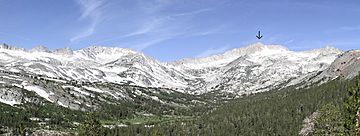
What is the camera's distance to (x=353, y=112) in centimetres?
8144

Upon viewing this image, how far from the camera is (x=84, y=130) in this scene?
122 m

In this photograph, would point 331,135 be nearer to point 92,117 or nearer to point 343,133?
point 343,133

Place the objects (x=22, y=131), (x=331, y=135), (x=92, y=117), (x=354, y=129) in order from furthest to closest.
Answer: (x=22, y=131)
(x=92, y=117)
(x=331, y=135)
(x=354, y=129)

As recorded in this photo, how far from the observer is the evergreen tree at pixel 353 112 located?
80188mm

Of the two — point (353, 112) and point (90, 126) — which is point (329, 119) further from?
point (90, 126)

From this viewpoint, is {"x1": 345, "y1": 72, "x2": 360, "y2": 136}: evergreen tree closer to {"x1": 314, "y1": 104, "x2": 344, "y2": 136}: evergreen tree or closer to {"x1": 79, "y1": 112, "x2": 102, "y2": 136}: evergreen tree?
{"x1": 314, "y1": 104, "x2": 344, "y2": 136}: evergreen tree

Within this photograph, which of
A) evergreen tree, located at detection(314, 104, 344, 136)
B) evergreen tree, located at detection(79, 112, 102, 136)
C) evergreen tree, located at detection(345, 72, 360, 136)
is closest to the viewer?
evergreen tree, located at detection(345, 72, 360, 136)

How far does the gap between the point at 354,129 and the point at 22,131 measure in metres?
105

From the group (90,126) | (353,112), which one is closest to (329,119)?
(353,112)

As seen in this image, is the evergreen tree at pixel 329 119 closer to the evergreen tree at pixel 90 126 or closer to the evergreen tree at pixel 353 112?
the evergreen tree at pixel 353 112

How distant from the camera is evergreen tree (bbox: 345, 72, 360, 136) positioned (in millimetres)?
80188

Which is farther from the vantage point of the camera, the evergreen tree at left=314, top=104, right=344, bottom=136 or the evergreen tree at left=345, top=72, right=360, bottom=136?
the evergreen tree at left=314, top=104, right=344, bottom=136

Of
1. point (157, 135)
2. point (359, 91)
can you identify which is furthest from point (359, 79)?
point (157, 135)

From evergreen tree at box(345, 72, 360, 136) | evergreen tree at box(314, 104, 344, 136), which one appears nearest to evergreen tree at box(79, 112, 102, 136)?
evergreen tree at box(314, 104, 344, 136)
